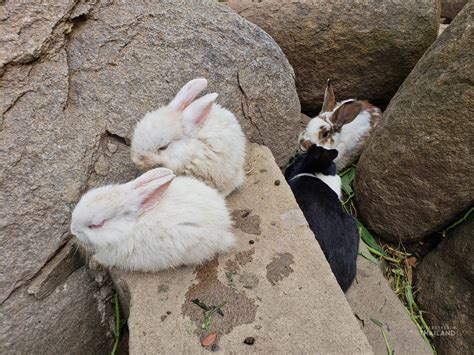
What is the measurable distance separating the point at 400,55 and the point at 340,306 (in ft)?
10.7

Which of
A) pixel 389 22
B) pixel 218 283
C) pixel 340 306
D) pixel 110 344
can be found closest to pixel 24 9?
→ pixel 218 283

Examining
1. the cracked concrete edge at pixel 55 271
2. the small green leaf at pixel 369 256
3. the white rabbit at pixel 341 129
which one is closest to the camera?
the cracked concrete edge at pixel 55 271

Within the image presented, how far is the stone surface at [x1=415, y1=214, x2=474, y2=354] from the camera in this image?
2.97 meters

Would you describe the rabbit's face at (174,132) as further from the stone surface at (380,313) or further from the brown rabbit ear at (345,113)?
the brown rabbit ear at (345,113)

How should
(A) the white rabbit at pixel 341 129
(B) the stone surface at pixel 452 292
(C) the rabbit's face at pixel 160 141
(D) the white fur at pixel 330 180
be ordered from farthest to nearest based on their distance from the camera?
1. (A) the white rabbit at pixel 341 129
2. (D) the white fur at pixel 330 180
3. (B) the stone surface at pixel 452 292
4. (C) the rabbit's face at pixel 160 141

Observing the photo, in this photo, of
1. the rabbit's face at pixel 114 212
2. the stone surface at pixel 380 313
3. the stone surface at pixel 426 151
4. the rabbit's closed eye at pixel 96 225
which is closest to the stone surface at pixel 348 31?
the stone surface at pixel 426 151

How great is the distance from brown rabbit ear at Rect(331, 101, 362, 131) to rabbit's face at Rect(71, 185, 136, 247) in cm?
282

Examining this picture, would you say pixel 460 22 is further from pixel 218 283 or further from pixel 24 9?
pixel 24 9

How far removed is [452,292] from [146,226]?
2582 mm

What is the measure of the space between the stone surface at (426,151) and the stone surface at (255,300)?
123cm

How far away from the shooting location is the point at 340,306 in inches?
77.7

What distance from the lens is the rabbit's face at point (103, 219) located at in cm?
197

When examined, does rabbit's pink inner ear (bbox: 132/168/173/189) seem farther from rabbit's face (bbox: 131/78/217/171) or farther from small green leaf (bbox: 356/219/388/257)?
small green leaf (bbox: 356/219/388/257)

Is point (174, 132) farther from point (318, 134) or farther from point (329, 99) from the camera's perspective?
point (329, 99)
